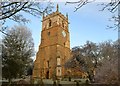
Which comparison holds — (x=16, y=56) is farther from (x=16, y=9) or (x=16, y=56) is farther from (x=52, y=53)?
(x=16, y=9)

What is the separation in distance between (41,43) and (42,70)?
702mm

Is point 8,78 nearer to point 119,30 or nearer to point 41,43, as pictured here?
point 41,43

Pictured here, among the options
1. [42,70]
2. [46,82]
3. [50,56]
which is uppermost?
[50,56]

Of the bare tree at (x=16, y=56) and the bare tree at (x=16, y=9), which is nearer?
the bare tree at (x=16, y=9)

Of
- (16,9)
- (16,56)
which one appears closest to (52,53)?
(16,56)

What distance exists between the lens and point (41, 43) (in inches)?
115

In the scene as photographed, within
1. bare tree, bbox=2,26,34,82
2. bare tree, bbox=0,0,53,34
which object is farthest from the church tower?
bare tree, bbox=0,0,53,34

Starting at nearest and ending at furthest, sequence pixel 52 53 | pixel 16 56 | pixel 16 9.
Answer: pixel 16 9, pixel 16 56, pixel 52 53

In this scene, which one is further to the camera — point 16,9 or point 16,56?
point 16,56

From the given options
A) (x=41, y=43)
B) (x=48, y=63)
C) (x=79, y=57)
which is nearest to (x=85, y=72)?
(x=79, y=57)

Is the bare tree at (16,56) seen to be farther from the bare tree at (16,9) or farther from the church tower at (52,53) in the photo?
the bare tree at (16,9)

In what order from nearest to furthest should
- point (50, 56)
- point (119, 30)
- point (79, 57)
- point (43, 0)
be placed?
point (119, 30) → point (43, 0) → point (50, 56) → point (79, 57)

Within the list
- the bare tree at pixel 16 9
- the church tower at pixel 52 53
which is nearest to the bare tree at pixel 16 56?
the church tower at pixel 52 53

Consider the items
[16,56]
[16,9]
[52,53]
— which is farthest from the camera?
[52,53]
